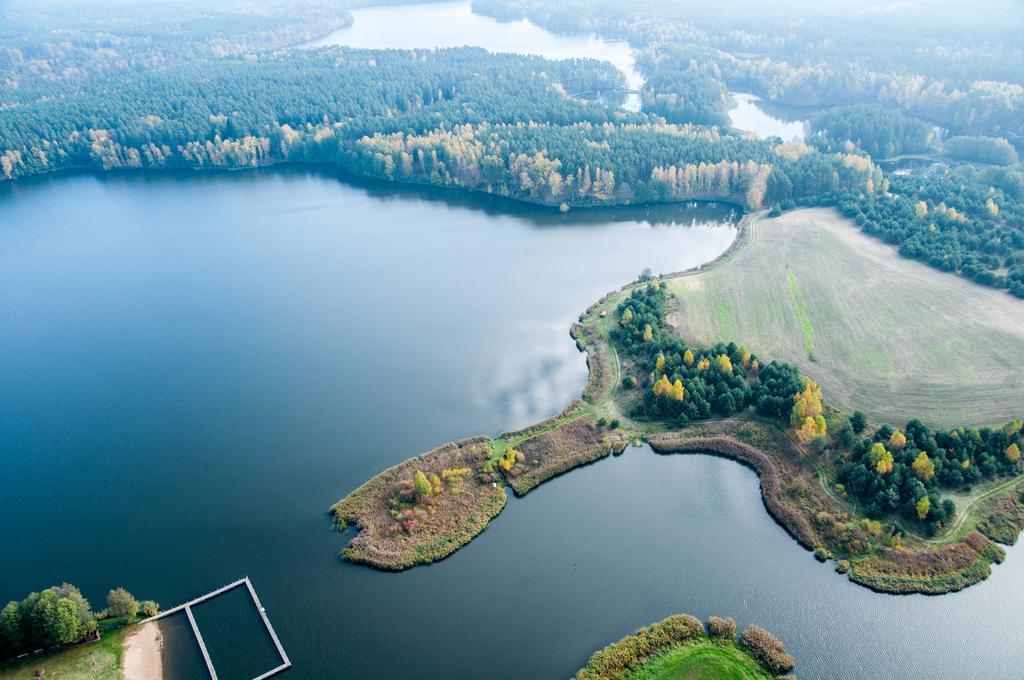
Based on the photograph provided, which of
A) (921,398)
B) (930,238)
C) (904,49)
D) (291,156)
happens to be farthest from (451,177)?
(904,49)

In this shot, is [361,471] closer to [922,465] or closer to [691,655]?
[691,655]

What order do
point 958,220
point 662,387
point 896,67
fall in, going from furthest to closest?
point 896,67 → point 958,220 → point 662,387

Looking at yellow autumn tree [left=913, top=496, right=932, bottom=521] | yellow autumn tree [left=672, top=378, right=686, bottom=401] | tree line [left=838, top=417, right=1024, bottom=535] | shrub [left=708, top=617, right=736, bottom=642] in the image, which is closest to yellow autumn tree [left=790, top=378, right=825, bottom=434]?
tree line [left=838, top=417, right=1024, bottom=535]

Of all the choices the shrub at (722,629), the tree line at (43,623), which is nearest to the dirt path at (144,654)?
the tree line at (43,623)

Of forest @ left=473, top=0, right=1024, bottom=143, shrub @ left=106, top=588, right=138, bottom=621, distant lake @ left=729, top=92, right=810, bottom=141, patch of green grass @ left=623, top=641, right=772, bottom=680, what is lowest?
patch of green grass @ left=623, top=641, right=772, bottom=680

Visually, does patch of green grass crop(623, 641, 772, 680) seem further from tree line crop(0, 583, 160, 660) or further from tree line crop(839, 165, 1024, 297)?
tree line crop(839, 165, 1024, 297)

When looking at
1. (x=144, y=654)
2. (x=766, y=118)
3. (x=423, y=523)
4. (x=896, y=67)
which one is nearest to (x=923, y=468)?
(x=423, y=523)

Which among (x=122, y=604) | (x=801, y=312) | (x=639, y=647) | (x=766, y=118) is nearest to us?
(x=639, y=647)
